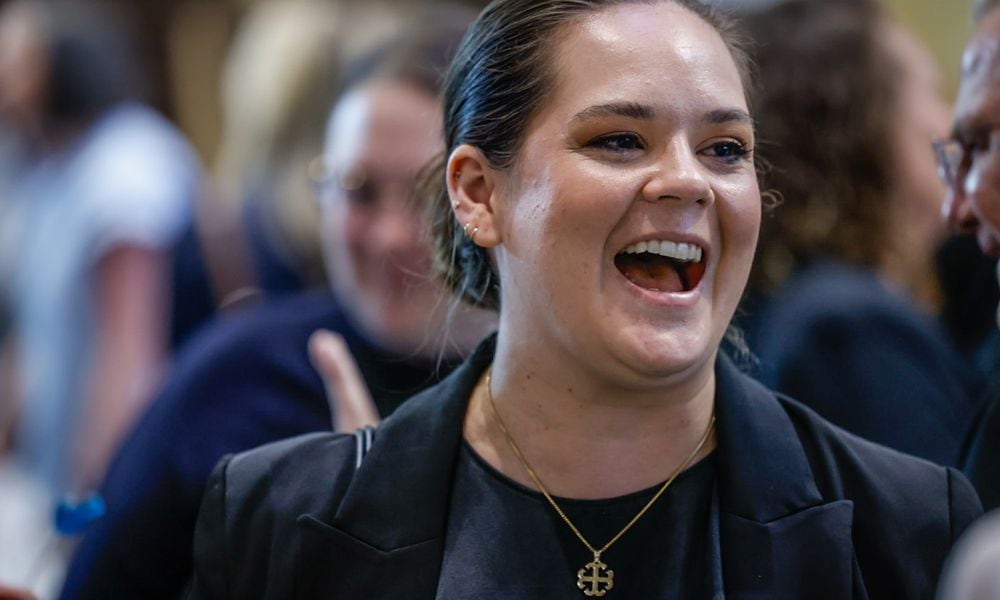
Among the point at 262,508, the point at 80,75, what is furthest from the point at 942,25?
the point at 262,508

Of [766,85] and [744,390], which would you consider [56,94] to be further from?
[744,390]

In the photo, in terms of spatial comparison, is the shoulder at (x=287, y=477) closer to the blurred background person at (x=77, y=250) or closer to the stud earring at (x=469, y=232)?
the stud earring at (x=469, y=232)

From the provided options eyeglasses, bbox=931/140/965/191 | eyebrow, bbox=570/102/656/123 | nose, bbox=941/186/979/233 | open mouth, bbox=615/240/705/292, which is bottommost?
nose, bbox=941/186/979/233

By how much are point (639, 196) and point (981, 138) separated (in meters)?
0.65

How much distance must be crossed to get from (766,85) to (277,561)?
71.0 inches

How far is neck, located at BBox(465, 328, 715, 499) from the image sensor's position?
209 cm

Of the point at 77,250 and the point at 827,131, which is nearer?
the point at 827,131

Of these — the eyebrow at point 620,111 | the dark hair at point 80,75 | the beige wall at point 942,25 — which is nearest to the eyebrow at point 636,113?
the eyebrow at point 620,111

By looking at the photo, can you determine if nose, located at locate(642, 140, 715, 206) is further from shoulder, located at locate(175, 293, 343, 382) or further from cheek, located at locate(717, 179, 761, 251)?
shoulder, located at locate(175, 293, 343, 382)

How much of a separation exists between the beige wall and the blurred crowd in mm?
2093

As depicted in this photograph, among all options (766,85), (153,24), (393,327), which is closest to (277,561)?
(393,327)

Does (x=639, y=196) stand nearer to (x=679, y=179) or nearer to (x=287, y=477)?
(x=679, y=179)

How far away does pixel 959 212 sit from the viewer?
7.86 feet

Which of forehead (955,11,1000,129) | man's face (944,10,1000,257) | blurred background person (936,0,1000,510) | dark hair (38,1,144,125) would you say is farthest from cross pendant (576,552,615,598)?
dark hair (38,1,144,125)
